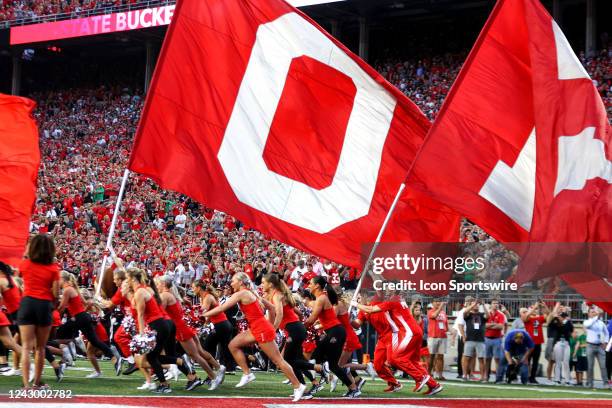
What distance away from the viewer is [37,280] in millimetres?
10508

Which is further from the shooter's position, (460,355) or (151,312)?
(460,355)

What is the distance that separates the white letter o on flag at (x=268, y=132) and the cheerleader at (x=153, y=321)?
1684 mm

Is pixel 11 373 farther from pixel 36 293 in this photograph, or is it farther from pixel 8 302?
pixel 36 293

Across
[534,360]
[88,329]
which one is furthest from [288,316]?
[534,360]

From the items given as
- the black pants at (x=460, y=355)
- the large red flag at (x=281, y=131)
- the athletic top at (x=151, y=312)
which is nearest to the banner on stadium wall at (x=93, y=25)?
the black pants at (x=460, y=355)

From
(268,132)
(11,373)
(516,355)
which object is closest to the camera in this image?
(268,132)

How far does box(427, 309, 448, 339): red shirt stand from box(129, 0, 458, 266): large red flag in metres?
6.23

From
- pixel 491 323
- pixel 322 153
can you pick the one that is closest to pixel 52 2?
pixel 491 323

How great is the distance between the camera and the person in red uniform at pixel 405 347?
47.4ft

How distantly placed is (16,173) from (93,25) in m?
28.6

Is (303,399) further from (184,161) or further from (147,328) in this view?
(184,161)

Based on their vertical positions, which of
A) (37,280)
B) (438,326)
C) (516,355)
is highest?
(37,280)

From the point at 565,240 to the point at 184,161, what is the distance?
15.2 ft

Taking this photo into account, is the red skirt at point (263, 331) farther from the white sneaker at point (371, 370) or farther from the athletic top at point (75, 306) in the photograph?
the white sneaker at point (371, 370)
